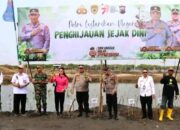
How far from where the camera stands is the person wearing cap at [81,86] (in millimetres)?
14844

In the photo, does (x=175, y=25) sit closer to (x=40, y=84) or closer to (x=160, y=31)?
(x=160, y=31)

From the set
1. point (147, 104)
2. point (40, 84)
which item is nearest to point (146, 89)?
point (147, 104)

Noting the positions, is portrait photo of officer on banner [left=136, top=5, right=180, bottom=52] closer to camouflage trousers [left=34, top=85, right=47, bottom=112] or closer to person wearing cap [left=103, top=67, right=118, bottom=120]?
person wearing cap [left=103, top=67, right=118, bottom=120]

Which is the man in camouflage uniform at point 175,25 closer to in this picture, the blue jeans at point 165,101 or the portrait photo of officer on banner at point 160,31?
the portrait photo of officer on banner at point 160,31

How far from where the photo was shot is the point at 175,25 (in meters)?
15.3

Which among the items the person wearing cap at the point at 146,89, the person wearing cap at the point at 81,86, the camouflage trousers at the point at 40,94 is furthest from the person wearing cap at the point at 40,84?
the person wearing cap at the point at 146,89

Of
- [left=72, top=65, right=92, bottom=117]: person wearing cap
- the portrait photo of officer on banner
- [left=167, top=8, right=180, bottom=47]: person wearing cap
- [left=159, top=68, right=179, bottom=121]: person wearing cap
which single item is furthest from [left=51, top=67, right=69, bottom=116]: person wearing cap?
[left=167, top=8, right=180, bottom=47]: person wearing cap

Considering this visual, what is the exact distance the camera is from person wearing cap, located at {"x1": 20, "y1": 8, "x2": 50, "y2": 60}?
15.5 meters

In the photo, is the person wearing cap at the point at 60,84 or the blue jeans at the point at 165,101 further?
the person wearing cap at the point at 60,84

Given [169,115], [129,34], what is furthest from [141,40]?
[169,115]

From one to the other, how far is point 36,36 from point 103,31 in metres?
2.03

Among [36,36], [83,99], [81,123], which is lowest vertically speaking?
[81,123]

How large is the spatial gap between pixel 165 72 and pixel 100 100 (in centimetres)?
209

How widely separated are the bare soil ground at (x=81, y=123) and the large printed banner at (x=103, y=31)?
183 cm
